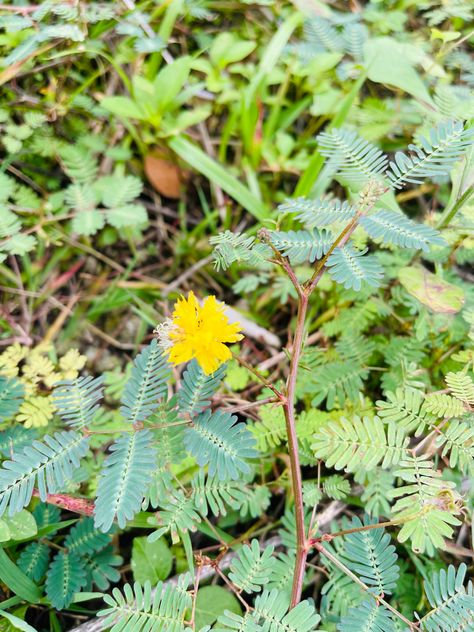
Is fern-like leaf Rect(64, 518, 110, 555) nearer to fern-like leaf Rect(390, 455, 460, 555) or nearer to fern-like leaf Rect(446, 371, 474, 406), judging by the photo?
fern-like leaf Rect(390, 455, 460, 555)

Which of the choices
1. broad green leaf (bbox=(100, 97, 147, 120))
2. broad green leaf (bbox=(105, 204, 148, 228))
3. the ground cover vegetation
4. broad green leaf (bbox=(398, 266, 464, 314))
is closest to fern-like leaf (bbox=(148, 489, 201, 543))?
the ground cover vegetation

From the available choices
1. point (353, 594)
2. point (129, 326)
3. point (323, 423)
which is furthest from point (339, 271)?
point (129, 326)

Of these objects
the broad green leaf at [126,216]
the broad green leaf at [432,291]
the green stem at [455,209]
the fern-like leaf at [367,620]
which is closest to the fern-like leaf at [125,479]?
the fern-like leaf at [367,620]

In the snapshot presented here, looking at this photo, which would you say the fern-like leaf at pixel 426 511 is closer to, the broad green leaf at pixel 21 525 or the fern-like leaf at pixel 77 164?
→ the broad green leaf at pixel 21 525

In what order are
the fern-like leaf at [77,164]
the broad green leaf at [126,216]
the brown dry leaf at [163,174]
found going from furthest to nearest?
the brown dry leaf at [163,174], the fern-like leaf at [77,164], the broad green leaf at [126,216]

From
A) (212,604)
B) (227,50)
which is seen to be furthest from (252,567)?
(227,50)

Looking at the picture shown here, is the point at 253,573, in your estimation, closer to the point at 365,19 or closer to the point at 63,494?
the point at 63,494

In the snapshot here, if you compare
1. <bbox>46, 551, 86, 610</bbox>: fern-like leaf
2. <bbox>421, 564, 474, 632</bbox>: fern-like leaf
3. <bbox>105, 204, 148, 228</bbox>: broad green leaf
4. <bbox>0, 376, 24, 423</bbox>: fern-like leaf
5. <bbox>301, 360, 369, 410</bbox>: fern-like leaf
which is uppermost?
<bbox>105, 204, 148, 228</bbox>: broad green leaf
